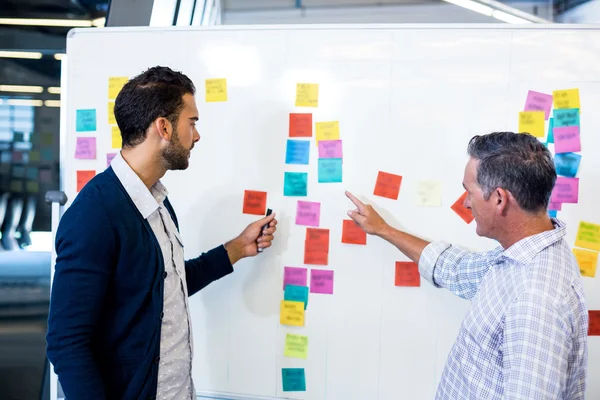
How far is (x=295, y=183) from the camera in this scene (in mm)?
1714

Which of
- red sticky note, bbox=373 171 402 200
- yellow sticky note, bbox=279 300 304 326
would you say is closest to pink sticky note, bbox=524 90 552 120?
red sticky note, bbox=373 171 402 200

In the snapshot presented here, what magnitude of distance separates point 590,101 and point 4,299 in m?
4.76

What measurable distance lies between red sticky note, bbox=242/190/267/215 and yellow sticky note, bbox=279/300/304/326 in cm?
32

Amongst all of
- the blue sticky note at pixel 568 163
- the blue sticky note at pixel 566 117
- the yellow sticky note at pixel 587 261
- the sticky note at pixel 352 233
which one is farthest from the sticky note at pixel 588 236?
the sticky note at pixel 352 233

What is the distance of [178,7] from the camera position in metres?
2.71

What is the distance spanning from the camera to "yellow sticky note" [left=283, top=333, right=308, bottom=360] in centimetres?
171

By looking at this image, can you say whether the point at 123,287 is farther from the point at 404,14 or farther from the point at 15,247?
the point at 404,14

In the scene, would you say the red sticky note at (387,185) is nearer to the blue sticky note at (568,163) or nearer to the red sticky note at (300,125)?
the red sticky note at (300,125)

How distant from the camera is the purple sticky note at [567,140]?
157 cm

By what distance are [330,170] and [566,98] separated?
2.52 feet

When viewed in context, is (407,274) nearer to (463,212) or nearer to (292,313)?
(463,212)

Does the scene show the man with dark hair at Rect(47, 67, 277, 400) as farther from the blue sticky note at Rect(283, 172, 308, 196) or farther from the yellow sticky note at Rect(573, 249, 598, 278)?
the yellow sticky note at Rect(573, 249, 598, 278)

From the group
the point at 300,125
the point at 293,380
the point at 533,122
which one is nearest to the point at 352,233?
the point at 300,125

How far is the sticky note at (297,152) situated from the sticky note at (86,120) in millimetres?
744
